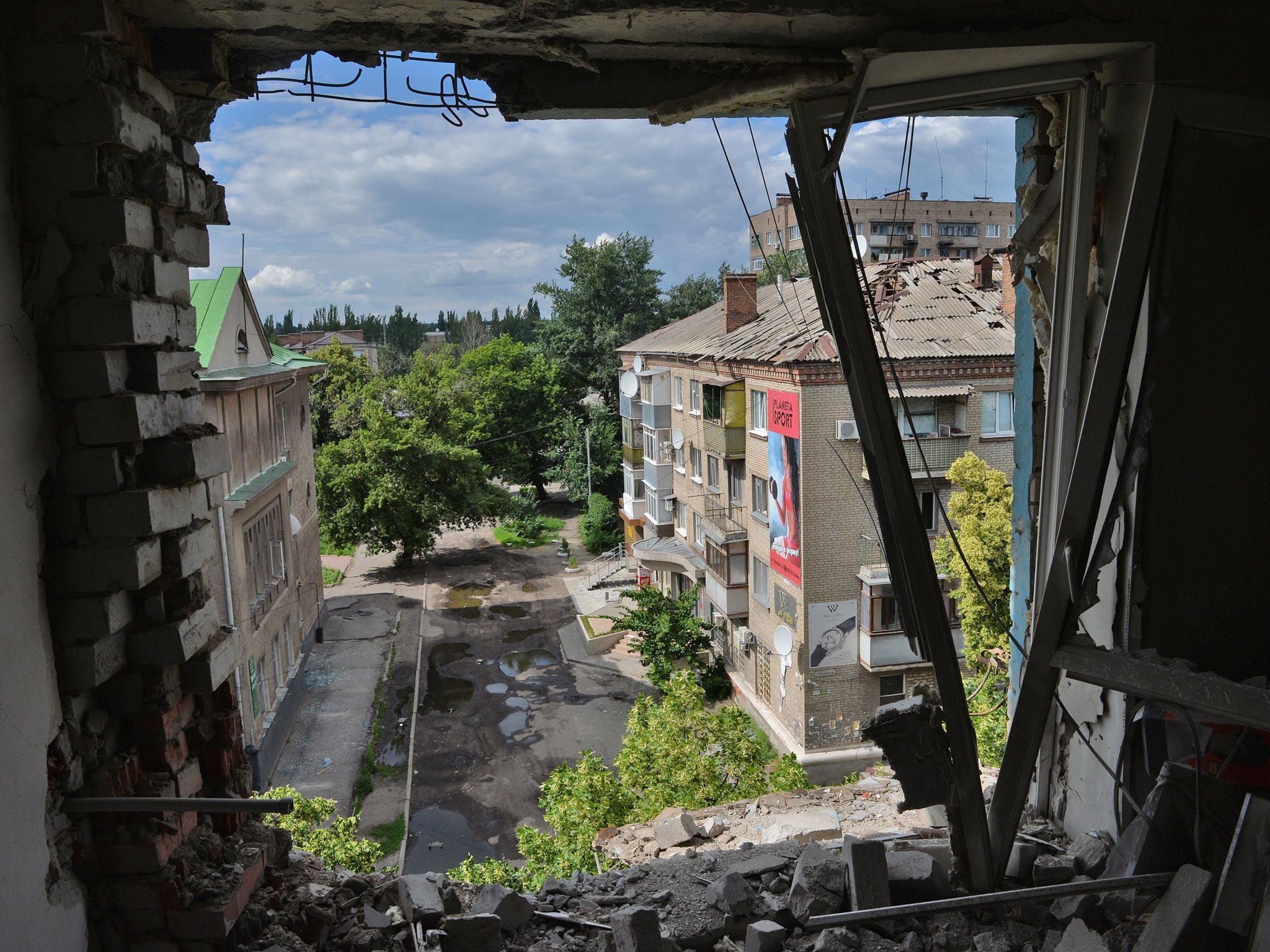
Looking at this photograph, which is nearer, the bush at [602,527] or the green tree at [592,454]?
the bush at [602,527]

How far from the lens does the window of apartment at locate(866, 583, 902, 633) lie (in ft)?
46.0

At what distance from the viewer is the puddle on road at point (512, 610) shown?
23625mm

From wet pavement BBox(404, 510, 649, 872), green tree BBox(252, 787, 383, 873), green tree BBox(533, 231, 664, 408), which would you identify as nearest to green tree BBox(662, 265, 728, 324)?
green tree BBox(533, 231, 664, 408)

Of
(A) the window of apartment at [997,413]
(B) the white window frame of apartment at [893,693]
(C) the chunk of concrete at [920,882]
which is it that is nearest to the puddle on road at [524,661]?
(B) the white window frame of apartment at [893,693]

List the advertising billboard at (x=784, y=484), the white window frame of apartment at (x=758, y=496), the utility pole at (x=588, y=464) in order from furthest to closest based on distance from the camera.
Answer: the utility pole at (x=588, y=464) < the white window frame of apartment at (x=758, y=496) < the advertising billboard at (x=784, y=484)

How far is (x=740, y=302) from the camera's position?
17.8 meters

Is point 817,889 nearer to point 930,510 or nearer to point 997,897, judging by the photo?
point 997,897

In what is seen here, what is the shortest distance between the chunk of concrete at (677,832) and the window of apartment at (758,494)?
9.54m

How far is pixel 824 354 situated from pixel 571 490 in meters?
20.0

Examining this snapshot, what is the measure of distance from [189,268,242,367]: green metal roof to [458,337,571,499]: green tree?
21.9m

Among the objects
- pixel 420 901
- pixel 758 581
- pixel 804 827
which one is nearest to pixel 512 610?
pixel 758 581

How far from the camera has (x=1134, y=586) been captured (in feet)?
10.5

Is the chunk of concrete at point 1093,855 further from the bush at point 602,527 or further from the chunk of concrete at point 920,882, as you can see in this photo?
the bush at point 602,527

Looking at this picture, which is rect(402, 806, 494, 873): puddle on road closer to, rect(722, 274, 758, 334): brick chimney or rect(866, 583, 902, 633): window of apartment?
rect(866, 583, 902, 633): window of apartment
